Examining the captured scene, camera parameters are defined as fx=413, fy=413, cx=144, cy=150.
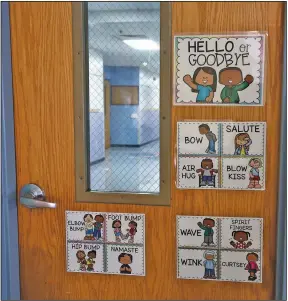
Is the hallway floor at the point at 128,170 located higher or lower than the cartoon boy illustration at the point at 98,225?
higher

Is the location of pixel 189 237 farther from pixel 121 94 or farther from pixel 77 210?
pixel 121 94

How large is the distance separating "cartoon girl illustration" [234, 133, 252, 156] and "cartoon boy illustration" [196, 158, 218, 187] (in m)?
0.11

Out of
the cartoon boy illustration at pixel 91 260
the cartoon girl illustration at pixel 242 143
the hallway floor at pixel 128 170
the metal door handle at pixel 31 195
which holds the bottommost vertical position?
the cartoon boy illustration at pixel 91 260

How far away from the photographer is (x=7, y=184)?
1676 mm

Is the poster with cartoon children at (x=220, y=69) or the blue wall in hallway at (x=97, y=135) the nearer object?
the poster with cartoon children at (x=220, y=69)

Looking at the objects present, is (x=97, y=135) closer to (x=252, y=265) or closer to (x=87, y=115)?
(x=87, y=115)

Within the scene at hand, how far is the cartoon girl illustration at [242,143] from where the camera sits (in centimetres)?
155

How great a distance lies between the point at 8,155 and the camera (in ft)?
5.51

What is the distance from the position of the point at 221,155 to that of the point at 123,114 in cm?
42

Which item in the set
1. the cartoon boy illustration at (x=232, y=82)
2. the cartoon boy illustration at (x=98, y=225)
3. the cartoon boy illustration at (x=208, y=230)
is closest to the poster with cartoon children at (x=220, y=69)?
the cartoon boy illustration at (x=232, y=82)

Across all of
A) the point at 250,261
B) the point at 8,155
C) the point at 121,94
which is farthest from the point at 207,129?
the point at 8,155

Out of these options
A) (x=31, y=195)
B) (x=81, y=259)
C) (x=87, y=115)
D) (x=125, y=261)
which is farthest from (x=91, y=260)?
(x=87, y=115)

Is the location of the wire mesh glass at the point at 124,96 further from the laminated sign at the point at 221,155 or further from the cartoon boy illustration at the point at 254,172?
the cartoon boy illustration at the point at 254,172

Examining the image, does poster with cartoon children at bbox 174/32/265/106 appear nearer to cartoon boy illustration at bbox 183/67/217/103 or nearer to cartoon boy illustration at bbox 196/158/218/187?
cartoon boy illustration at bbox 183/67/217/103
